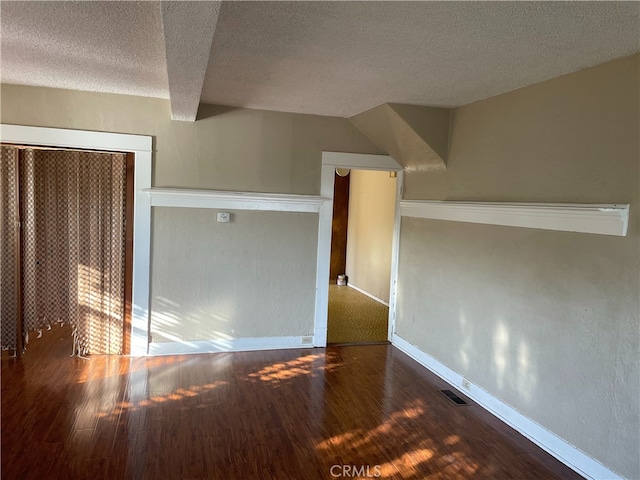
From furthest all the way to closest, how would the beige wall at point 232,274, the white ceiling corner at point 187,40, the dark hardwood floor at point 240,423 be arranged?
the beige wall at point 232,274
the dark hardwood floor at point 240,423
the white ceiling corner at point 187,40

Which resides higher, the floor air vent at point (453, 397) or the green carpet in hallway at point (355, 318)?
the green carpet in hallway at point (355, 318)

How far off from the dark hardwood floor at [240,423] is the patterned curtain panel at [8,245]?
266 millimetres

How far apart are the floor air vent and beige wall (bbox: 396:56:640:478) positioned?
181 mm

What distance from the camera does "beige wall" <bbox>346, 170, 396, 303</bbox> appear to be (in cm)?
673

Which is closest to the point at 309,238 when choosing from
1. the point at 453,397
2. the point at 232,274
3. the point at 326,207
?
the point at 326,207

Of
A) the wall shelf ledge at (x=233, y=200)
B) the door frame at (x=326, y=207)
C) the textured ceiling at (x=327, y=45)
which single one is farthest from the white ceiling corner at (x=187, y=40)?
the door frame at (x=326, y=207)

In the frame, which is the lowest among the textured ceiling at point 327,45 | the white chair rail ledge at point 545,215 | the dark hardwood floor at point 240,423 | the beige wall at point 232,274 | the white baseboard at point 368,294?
the dark hardwood floor at point 240,423

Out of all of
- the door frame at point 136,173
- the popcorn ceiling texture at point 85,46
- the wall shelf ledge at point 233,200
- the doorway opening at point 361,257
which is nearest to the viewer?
the popcorn ceiling texture at point 85,46

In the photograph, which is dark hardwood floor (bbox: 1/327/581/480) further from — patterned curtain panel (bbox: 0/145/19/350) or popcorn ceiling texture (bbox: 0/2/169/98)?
popcorn ceiling texture (bbox: 0/2/169/98)

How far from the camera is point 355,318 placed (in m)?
5.84

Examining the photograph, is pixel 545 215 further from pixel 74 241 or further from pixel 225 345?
pixel 74 241

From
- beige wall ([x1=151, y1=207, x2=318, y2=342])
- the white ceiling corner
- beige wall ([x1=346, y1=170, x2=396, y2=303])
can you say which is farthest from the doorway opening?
the white ceiling corner

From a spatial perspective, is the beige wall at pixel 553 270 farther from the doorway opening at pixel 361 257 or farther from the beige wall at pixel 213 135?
the doorway opening at pixel 361 257

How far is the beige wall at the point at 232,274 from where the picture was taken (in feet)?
13.6
